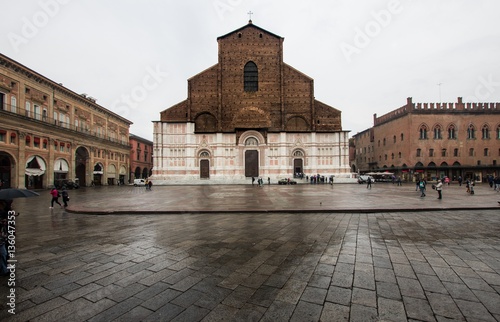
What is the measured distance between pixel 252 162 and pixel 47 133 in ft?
84.8

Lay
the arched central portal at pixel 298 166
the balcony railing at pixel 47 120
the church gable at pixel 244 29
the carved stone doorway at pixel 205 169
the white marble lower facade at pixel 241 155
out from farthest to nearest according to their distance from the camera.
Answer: the church gable at pixel 244 29
the arched central portal at pixel 298 166
the carved stone doorway at pixel 205 169
the white marble lower facade at pixel 241 155
the balcony railing at pixel 47 120

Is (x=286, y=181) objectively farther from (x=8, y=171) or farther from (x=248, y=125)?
(x=8, y=171)

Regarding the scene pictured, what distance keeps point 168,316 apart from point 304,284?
5.71 ft

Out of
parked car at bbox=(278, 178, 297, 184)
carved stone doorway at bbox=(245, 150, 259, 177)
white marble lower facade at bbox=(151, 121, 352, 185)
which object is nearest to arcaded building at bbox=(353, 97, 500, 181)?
white marble lower facade at bbox=(151, 121, 352, 185)

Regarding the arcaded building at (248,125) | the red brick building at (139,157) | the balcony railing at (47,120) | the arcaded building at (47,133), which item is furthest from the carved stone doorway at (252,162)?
the red brick building at (139,157)

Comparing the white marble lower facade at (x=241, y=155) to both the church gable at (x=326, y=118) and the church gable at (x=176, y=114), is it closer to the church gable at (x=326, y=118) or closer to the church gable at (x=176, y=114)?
the church gable at (x=176, y=114)

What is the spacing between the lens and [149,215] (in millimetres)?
9523

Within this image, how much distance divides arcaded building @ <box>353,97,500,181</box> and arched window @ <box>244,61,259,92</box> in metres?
25.6

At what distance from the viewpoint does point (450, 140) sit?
41.3 meters

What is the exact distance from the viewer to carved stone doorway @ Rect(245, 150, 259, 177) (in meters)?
37.8

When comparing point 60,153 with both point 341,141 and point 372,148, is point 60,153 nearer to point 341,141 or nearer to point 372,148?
point 341,141

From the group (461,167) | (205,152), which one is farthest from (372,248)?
(461,167)

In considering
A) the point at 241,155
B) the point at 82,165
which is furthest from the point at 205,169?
the point at 82,165

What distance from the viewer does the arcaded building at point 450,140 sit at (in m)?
40.9
